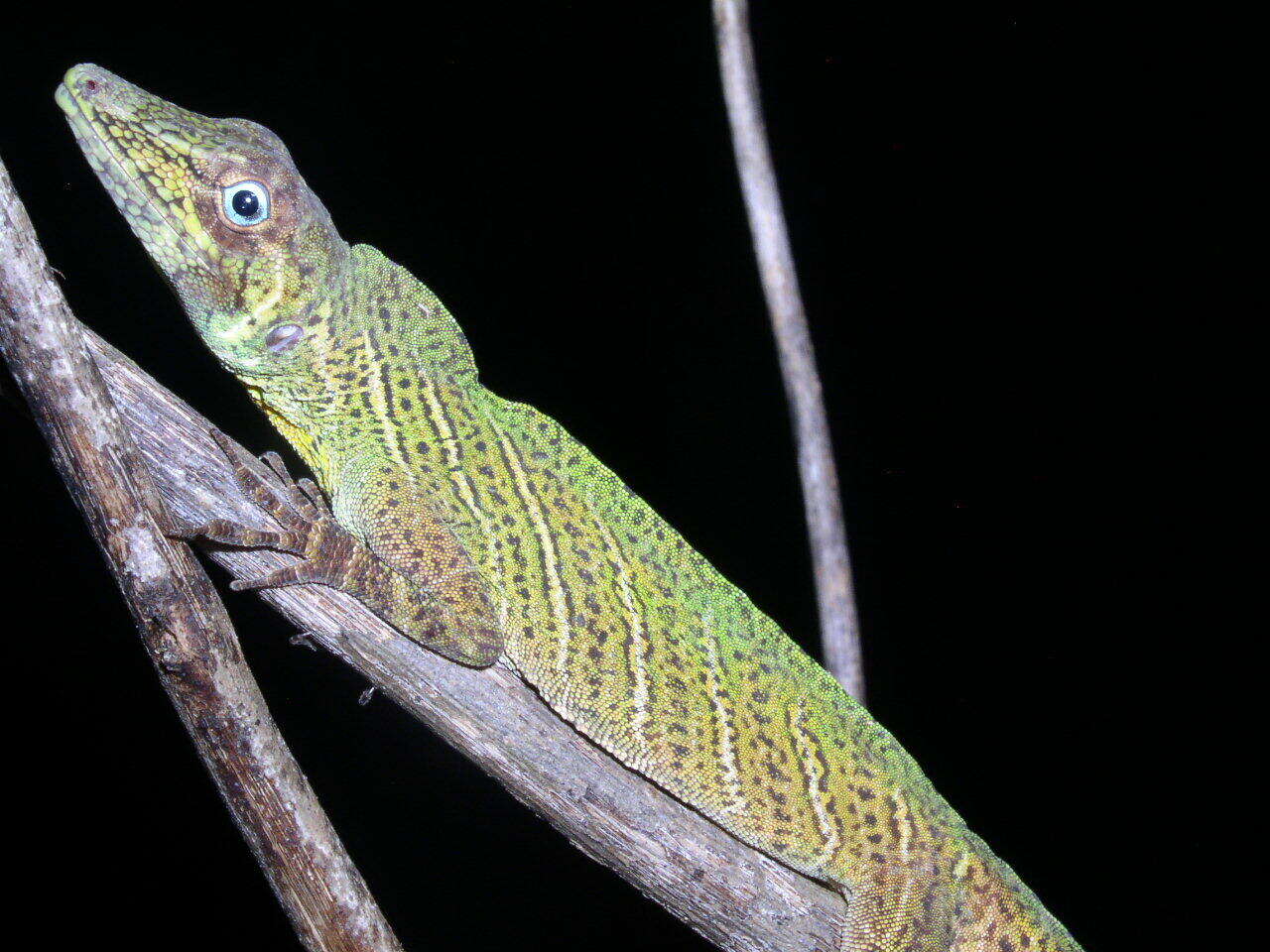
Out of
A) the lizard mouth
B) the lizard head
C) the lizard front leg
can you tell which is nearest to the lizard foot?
the lizard front leg

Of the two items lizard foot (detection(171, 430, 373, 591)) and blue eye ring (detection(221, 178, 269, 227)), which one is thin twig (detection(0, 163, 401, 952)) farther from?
blue eye ring (detection(221, 178, 269, 227))

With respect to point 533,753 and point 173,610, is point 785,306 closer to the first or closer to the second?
point 533,753

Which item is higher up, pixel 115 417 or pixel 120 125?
pixel 120 125

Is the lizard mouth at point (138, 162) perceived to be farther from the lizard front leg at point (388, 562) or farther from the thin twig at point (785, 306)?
the thin twig at point (785, 306)

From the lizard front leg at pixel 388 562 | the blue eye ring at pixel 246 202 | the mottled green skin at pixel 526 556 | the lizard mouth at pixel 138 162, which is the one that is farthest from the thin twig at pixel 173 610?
the blue eye ring at pixel 246 202

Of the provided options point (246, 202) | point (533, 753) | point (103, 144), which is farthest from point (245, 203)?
point (533, 753)

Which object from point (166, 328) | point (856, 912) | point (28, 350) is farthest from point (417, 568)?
point (166, 328)

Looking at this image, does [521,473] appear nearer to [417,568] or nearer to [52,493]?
[417,568]
